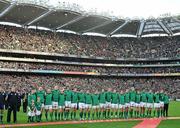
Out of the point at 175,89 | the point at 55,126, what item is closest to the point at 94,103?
the point at 55,126

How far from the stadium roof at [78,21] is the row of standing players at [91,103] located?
30.6 m

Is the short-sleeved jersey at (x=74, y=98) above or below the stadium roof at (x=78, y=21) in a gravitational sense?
below

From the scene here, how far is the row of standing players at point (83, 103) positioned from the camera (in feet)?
69.0

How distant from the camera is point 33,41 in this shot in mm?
62875

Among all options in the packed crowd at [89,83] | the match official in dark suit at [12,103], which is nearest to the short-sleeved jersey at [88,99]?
the match official in dark suit at [12,103]

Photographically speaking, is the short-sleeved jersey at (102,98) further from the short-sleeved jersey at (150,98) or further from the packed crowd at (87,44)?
the packed crowd at (87,44)

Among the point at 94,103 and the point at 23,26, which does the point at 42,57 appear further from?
the point at 94,103

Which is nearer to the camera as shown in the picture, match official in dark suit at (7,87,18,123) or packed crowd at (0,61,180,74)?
match official in dark suit at (7,87,18,123)

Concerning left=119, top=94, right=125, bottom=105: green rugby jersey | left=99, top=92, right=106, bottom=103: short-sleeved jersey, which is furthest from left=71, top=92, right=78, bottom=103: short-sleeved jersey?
left=119, top=94, right=125, bottom=105: green rugby jersey

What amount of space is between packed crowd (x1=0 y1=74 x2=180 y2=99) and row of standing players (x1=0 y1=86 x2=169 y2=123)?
1146 inches

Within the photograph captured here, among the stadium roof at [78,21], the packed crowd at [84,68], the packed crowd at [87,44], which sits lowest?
the packed crowd at [84,68]

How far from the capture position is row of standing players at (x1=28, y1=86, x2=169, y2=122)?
2147cm

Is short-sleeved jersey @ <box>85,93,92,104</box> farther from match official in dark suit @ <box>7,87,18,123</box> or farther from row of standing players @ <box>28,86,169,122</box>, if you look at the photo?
match official in dark suit @ <box>7,87,18,123</box>

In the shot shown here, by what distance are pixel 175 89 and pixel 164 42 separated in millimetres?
12378
